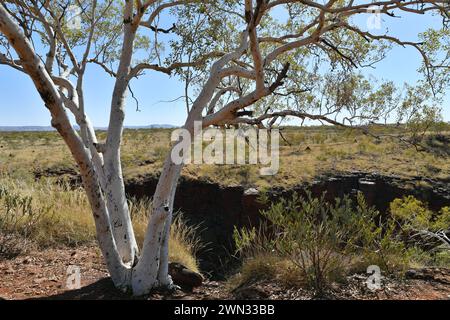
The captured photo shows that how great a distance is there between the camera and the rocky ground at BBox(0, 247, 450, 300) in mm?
5027

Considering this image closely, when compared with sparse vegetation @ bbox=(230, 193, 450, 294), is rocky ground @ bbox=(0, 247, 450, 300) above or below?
below

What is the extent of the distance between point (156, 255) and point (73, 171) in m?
10.2

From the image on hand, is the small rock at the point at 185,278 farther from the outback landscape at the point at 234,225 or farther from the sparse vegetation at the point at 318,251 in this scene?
the sparse vegetation at the point at 318,251

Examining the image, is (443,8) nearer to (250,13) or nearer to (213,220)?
(250,13)

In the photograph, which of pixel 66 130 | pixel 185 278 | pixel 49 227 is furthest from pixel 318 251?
pixel 49 227

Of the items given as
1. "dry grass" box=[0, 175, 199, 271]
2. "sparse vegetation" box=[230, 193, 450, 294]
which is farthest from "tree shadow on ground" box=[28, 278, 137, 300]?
"dry grass" box=[0, 175, 199, 271]

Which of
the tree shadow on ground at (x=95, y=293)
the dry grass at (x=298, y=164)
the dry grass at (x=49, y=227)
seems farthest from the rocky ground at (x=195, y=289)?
the dry grass at (x=298, y=164)

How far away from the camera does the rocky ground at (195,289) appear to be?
503 cm

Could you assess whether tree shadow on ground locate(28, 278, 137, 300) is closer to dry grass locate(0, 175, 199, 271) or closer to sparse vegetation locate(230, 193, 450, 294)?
sparse vegetation locate(230, 193, 450, 294)

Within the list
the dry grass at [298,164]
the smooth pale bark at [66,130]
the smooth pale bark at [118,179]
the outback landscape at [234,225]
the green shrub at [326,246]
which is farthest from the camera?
the dry grass at [298,164]

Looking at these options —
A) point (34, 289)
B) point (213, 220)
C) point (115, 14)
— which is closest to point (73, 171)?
point (213, 220)

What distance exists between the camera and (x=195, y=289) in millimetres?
5828

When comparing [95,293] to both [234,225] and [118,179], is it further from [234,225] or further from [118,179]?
[234,225]

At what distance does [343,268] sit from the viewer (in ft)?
18.4
